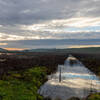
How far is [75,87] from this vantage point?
108 ft

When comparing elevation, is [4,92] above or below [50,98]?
above

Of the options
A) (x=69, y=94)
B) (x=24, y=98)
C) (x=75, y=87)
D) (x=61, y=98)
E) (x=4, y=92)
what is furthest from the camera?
(x=75, y=87)

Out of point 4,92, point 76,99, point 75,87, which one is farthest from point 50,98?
point 75,87

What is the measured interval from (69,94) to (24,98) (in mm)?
10202

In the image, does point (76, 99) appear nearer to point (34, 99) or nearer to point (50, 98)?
point (50, 98)

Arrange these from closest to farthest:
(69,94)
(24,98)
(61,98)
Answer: (24,98)
(61,98)
(69,94)

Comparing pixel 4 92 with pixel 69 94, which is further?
pixel 69 94

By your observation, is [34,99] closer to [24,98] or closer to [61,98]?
[24,98]

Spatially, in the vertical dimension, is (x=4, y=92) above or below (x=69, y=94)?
above

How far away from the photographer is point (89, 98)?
2369cm

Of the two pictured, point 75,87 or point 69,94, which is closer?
point 69,94

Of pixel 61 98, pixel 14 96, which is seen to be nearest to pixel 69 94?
pixel 61 98

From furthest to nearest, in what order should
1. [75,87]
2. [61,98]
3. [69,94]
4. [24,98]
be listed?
[75,87], [69,94], [61,98], [24,98]

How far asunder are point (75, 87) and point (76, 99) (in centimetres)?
968
